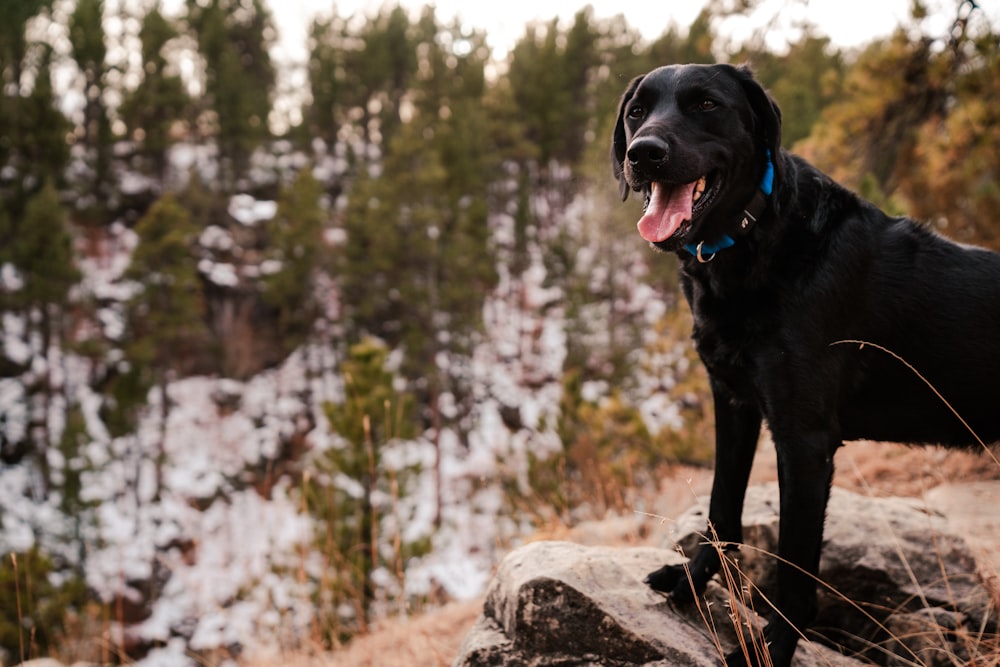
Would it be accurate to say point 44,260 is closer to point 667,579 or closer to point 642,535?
point 642,535

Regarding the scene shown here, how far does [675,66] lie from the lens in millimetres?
2137

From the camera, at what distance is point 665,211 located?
1909mm

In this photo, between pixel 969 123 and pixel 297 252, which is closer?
pixel 969 123

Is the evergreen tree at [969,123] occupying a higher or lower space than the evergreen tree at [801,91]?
lower

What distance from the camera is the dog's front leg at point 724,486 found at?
2.23 meters

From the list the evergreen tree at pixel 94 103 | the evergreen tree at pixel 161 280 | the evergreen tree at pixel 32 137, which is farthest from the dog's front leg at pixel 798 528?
the evergreen tree at pixel 94 103

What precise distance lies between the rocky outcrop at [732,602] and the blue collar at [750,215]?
925 mm

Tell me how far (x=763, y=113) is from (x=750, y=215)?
1.11 ft

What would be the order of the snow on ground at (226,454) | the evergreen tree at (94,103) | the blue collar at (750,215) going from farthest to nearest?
the evergreen tree at (94,103) < the snow on ground at (226,454) < the blue collar at (750,215)

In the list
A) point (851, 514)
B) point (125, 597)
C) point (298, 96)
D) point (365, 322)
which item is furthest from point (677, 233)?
point (298, 96)

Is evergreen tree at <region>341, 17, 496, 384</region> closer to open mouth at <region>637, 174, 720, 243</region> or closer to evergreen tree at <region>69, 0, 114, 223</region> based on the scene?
evergreen tree at <region>69, 0, 114, 223</region>

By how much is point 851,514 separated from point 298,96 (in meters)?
34.8

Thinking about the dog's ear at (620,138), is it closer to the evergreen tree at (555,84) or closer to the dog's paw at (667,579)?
the dog's paw at (667,579)

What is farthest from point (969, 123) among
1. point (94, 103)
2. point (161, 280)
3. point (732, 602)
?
point (94, 103)
